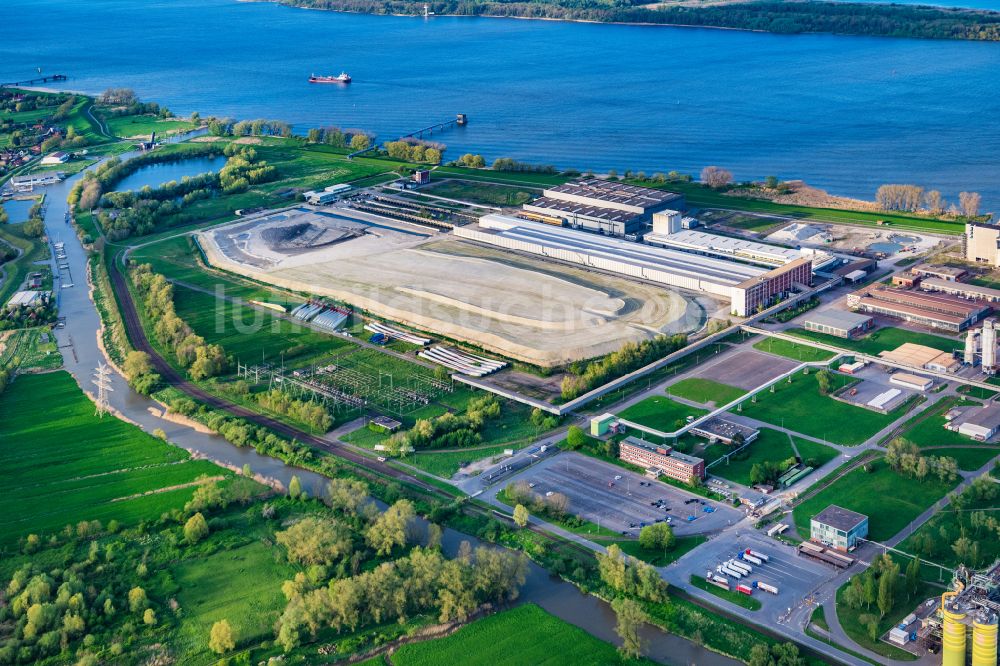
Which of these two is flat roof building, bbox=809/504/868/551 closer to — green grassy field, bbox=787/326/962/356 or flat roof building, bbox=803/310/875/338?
green grassy field, bbox=787/326/962/356

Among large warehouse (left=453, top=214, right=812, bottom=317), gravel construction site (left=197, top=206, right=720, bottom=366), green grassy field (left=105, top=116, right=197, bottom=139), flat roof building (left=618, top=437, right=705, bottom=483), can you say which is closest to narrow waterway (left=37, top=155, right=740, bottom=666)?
flat roof building (left=618, top=437, right=705, bottom=483)

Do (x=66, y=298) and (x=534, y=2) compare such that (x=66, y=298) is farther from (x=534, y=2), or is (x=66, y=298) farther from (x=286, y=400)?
(x=534, y=2)

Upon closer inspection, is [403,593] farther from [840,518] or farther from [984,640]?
[984,640]

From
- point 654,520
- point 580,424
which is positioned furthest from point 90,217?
point 654,520

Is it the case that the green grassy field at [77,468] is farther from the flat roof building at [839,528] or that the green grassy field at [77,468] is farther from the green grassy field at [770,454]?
the flat roof building at [839,528]

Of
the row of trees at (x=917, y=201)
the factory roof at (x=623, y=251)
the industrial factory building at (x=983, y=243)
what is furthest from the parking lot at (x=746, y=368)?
the row of trees at (x=917, y=201)

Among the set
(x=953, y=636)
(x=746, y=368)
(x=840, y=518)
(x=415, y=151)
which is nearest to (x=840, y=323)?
(x=746, y=368)
